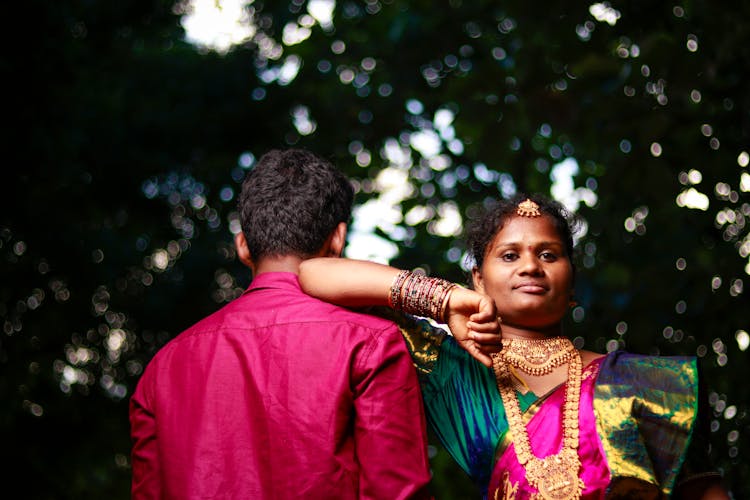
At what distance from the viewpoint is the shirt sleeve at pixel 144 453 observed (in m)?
2.07

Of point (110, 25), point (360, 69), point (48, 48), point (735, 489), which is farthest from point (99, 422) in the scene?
point (735, 489)

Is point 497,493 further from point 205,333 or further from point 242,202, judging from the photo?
point 242,202

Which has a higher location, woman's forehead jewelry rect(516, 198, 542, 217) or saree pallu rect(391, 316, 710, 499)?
woman's forehead jewelry rect(516, 198, 542, 217)

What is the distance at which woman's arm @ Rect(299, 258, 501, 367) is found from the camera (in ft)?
6.42

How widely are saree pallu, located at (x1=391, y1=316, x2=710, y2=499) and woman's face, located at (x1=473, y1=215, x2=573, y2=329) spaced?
6.8 inches

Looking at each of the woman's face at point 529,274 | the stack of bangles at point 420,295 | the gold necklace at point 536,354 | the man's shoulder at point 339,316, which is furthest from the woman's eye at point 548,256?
the man's shoulder at point 339,316

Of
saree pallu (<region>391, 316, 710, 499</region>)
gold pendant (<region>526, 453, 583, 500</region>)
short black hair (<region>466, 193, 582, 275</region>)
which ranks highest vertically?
short black hair (<region>466, 193, 582, 275</region>)

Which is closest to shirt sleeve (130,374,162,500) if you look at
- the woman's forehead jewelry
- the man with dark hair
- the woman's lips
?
the man with dark hair

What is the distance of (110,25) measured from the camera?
33.8ft

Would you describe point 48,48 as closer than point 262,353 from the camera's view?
No

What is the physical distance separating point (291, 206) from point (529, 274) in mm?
674

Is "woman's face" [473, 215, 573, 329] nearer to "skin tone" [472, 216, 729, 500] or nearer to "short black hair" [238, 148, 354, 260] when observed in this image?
"skin tone" [472, 216, 729, 500]

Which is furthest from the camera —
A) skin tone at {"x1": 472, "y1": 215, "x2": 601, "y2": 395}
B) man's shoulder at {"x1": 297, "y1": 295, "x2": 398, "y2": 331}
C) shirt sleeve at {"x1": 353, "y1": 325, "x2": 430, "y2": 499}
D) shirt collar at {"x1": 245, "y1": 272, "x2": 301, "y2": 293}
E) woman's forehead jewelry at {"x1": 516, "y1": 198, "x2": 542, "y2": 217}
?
woman's forehead jewelry at {"x1": 516, "y1": 198, "x2": 542, "y2": 217}

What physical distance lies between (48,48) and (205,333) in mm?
6556
